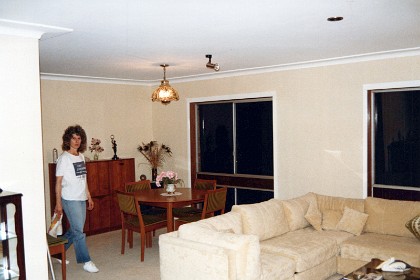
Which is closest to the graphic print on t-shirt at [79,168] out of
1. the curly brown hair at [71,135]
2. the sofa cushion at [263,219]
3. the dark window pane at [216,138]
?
the curly brown hair at [71,135]

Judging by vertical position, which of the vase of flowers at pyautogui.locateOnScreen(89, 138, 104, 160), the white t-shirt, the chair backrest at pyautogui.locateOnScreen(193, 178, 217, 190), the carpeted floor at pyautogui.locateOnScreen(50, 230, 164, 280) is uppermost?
the vase of flowers at pyautogui.locateOnScreen(89, 138, 104, 160)

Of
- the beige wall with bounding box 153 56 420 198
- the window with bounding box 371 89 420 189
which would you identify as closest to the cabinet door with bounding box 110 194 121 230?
the beige wall with bounding box 153 56 420 198

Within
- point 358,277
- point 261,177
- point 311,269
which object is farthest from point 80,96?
point 358,277

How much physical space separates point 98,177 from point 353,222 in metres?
3.98

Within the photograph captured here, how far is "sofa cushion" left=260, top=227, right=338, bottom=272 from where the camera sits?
4.18 metres

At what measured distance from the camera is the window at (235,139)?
6.80 meters

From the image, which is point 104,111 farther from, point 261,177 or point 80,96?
point 261,177

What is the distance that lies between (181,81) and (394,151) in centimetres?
380

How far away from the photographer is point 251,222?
4559mm

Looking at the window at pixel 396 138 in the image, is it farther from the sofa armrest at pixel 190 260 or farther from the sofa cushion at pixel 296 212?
the sofa armrest at pixel 190 260

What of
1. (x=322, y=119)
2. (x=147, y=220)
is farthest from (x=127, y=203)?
(x=322, y=119)

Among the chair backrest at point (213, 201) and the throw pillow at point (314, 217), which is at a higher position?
the chair backrest at point (213, 201)

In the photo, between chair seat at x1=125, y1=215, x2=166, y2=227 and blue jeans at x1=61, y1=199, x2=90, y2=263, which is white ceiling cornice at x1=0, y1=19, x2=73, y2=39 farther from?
chair seat at x1=125, y1=215, x2=166, y2=227

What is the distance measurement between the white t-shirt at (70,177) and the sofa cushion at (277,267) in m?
2.29
